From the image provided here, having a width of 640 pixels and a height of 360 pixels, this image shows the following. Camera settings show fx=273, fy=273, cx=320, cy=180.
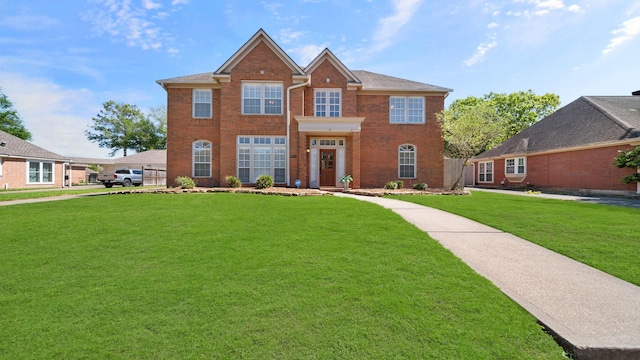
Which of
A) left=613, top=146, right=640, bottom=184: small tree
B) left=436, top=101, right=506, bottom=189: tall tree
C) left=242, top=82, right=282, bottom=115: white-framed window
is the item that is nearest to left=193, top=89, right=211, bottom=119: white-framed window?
left=242, top=82, right=282, bottom=115: white-framed window

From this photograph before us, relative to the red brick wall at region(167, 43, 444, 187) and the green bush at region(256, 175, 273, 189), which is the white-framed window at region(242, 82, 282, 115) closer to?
the red brick wall at region(167, 43, 444, 187)

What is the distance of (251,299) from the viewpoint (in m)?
3.32

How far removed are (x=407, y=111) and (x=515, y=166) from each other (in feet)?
43.9

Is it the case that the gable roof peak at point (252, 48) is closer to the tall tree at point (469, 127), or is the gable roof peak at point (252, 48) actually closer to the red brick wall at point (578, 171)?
the tall tree at point (469, 127)

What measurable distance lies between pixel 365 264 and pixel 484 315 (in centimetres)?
174

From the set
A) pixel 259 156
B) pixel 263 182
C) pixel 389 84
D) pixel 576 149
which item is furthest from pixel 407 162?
pixel 576 149

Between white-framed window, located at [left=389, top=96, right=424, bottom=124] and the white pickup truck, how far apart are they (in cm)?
2695

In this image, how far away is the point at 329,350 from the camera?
2.50m

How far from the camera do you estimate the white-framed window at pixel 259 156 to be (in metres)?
16.6

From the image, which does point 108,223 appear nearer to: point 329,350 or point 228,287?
point 228,287

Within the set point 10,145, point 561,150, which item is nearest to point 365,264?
point 561,150

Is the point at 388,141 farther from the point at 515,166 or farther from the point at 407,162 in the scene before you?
the point at 515,166

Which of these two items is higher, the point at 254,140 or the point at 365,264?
the point at 254,140

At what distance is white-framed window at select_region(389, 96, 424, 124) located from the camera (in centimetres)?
1767
